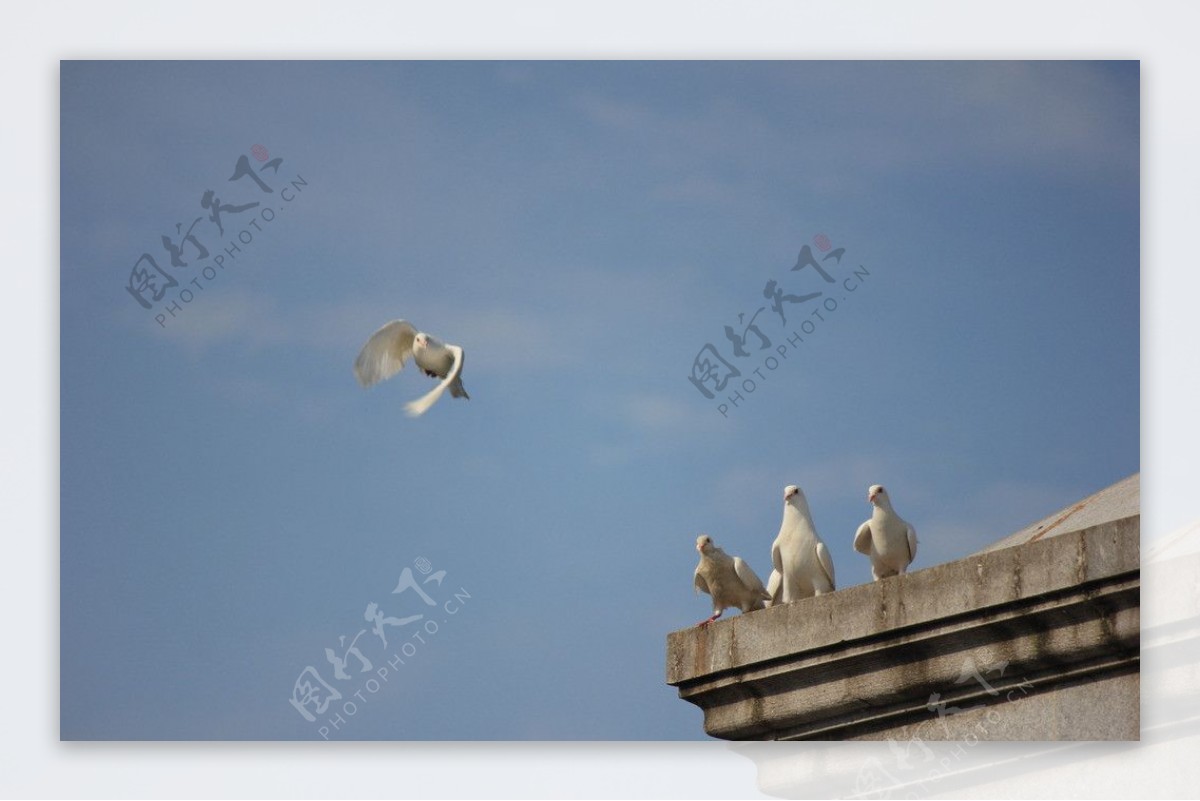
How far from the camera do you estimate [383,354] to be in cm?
580

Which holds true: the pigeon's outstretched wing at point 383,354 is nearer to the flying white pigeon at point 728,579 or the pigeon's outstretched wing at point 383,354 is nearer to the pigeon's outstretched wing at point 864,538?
the flying white pigeon at point 728,579

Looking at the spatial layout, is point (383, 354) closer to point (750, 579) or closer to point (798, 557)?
point (750, 579)

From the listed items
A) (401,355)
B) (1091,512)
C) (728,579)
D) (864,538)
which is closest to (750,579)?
(728,579)

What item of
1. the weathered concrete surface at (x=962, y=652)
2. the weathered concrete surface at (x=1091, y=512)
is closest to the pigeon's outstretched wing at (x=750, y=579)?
the weathered concrete surface at (x=962, y=652)

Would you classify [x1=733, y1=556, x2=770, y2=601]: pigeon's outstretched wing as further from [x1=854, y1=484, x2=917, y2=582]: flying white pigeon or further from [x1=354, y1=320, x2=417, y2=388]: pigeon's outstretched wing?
[x1=354, y1=320, x2=417, y2=388]: pigeon's outstretched wing

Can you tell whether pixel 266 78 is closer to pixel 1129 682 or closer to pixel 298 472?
pixel 298 472

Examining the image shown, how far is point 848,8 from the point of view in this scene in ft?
18.9

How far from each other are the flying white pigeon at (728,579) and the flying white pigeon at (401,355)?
1.12 meters

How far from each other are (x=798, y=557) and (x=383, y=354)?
1.66m

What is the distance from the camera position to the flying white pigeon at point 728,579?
5578 mm

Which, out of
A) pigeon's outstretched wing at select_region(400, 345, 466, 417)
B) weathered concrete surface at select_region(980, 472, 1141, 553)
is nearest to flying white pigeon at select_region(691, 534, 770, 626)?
weathered concrete surface at select_region(980, 472, 1141, 553)

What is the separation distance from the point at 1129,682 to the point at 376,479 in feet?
8.80

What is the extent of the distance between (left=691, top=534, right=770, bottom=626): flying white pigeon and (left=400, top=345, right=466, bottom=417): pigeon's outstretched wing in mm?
1075

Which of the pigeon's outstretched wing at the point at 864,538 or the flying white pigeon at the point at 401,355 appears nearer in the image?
the pigeon's outstretched wing at the point at 864,538
